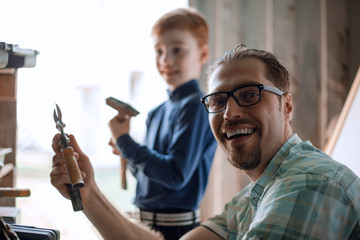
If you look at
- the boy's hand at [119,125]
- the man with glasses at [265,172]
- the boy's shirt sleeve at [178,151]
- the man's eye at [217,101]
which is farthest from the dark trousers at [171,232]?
Answer: the man's eye at [217,101]

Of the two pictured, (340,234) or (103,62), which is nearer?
(340,234)

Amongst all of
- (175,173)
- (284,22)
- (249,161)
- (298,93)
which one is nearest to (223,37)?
(284,22)

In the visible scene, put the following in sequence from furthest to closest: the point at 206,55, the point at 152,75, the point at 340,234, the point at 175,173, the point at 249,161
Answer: the point at 152,75, the point at 206,55, the point at 175,173, the point at 249,161, the point at 340,234

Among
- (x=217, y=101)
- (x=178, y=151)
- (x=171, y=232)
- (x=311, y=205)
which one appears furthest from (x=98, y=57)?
(x=311, y=205)

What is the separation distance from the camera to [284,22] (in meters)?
2.17

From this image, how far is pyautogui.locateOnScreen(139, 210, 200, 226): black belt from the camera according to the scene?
4.44 ft

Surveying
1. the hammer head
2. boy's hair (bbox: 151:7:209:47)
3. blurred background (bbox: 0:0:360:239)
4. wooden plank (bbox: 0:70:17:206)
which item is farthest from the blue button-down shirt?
blurred background (bbox: 0:0:360:239)

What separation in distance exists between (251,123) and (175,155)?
49cm

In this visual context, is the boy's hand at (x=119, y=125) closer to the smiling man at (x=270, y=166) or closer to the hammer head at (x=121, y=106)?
the hammer head at (x=121, y=106)

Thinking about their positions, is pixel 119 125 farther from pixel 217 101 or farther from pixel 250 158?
pixel 250 158

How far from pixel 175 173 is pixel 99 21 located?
1.30 metres

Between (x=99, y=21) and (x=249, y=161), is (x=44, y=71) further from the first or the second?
(x=99, y=21)

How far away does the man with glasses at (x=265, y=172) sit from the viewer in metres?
0.66

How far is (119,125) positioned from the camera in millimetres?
1344
